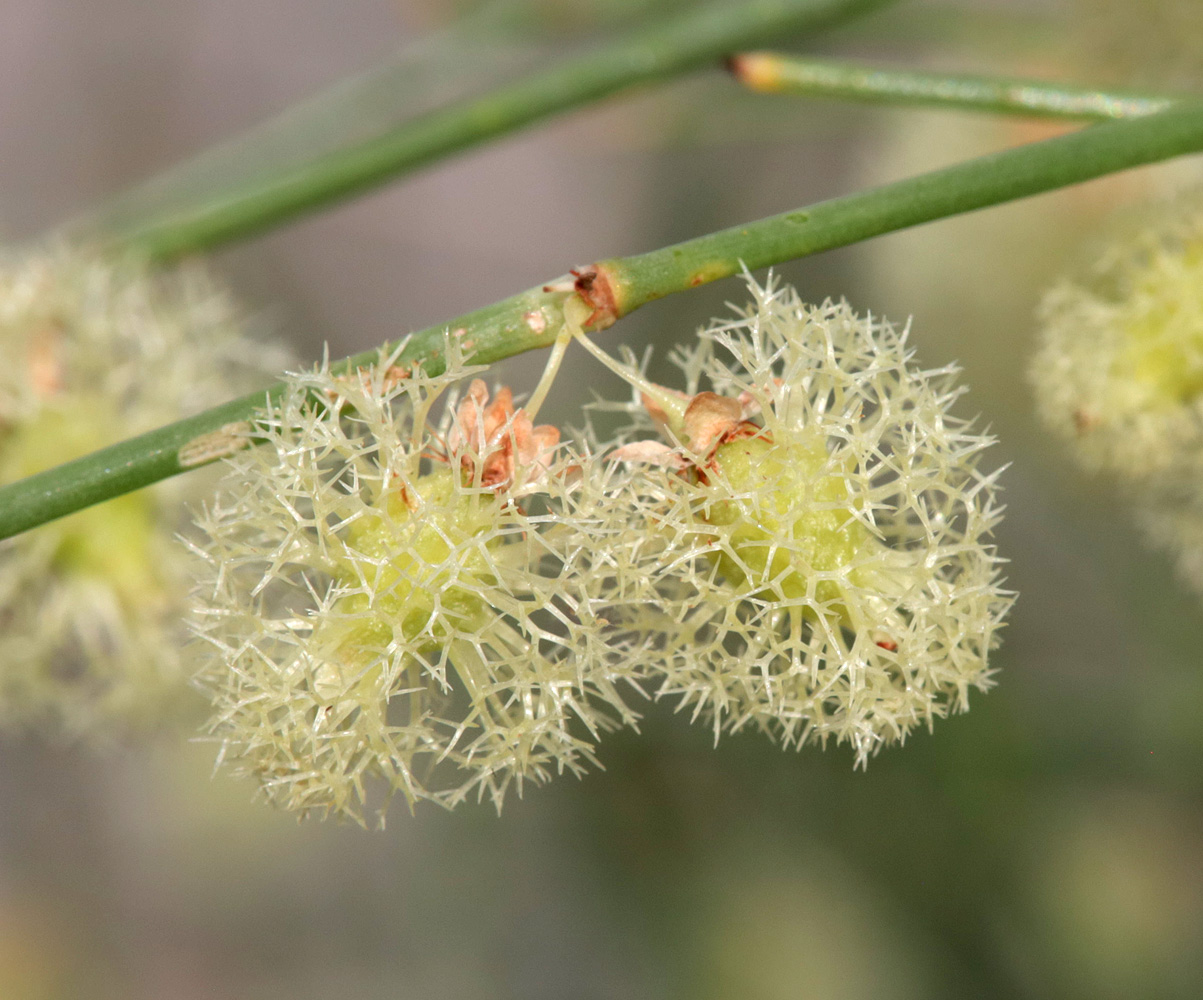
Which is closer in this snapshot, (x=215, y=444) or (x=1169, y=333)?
(x=215, y=444)

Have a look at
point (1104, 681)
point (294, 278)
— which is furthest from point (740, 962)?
point (294, 278)

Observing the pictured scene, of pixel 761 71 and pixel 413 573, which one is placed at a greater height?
pixel 761 71

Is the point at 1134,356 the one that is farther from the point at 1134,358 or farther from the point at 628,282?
the point at 628,282

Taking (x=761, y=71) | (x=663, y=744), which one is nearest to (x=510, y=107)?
(x=761, y=71)

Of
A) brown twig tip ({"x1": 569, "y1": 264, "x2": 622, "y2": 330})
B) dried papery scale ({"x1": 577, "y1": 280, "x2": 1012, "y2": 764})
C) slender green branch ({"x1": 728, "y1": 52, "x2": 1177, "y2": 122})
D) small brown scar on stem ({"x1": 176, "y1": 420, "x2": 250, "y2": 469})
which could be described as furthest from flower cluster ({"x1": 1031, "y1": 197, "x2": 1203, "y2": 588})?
small brown scar on stem ({"x1": 176, "y1": 420, "x2": 250, "y2": 469})

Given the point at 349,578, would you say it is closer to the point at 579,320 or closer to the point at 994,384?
the point at 579,320

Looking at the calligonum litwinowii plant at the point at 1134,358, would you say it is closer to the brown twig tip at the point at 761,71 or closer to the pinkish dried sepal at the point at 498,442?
the brown twig tip at the point at 761,71
